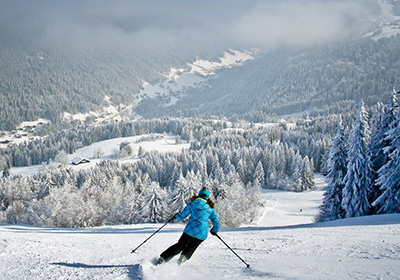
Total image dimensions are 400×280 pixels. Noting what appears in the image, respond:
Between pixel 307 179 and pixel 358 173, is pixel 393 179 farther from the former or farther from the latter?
pixel 307 179

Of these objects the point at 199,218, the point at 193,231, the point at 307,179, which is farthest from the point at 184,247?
the point at 307,179

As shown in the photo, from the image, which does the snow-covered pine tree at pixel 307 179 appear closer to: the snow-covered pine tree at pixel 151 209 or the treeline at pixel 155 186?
the treeline at pixel 155 186

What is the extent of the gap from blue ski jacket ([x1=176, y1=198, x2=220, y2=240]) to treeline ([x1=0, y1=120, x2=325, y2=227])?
36759 mm

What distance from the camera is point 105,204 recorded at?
5312cm

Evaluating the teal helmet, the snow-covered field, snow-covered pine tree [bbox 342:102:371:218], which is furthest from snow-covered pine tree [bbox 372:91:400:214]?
the snow-covered field

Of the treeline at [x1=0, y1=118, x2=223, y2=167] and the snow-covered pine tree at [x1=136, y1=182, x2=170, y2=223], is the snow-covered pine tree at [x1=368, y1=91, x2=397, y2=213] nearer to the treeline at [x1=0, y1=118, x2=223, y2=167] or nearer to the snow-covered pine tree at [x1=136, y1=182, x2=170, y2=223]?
the snow-covered pine tree at [x1=136, y1=182, x2=170, y2=223]

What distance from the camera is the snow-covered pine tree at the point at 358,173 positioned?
25969mm

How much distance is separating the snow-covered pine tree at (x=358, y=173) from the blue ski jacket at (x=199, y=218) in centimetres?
2321

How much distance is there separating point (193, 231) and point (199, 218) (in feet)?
1.22

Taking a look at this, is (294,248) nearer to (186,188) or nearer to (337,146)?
(337,146)

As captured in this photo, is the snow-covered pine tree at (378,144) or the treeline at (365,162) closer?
the treeline at (365,162)

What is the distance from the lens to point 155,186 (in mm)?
44344

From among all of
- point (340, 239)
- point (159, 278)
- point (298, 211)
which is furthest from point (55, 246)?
point (298, 211)

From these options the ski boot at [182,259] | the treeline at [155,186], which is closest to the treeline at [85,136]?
the treeline at [155,186]
